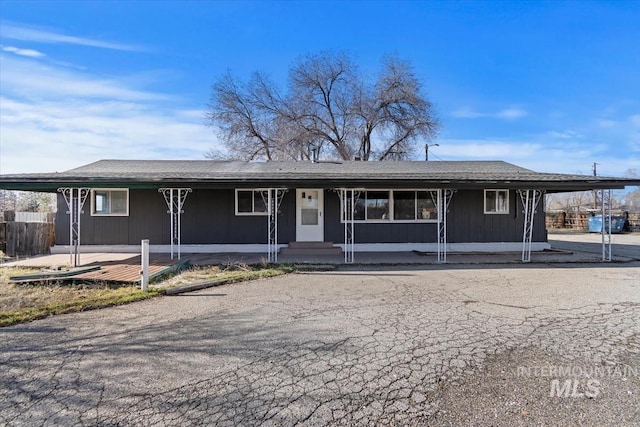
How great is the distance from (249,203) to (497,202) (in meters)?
Result: 9.06

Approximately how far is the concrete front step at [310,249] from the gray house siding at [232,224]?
324 millimetres

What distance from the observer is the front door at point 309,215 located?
12.3m

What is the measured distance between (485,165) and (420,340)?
1348 centimetres

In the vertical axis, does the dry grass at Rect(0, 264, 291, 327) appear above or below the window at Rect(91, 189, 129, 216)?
below

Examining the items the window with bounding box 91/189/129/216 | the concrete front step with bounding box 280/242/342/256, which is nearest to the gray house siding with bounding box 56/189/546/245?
the window with bounding box 91/189/129/216

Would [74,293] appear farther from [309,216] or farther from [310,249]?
[309,216]

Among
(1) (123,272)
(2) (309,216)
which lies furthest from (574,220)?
(1) (123,272)

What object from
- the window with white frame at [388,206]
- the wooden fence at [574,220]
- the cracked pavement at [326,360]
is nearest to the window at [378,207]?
the window with white frame at [388,206]

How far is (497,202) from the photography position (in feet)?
41.3

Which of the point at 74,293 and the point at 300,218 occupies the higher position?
the point at 300,218

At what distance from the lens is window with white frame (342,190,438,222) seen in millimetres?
12375

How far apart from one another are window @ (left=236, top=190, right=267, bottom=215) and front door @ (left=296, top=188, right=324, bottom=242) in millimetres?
1279

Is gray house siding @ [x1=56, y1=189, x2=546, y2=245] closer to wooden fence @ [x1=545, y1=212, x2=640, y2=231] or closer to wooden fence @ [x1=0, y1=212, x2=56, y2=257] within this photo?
wooden fence @ [x1=0, y1=212, x2=56, y2=257]

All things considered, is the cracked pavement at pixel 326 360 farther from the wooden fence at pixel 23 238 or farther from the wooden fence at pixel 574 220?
the wooden fence at pixel 574 220
